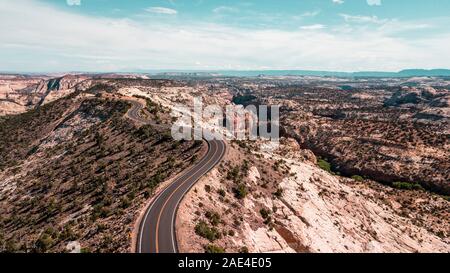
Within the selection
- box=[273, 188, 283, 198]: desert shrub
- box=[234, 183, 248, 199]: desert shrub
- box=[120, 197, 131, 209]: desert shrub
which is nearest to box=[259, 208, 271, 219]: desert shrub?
box=[234, 183, 248, 199]: desert shrub

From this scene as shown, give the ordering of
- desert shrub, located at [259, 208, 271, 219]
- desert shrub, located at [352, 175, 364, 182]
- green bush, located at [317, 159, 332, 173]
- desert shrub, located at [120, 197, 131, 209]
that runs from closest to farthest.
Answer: desert shrub, located at [120, 197, 131, 209] → desert shrub, located at [259, 208, 271, 219] → desert shrub, located at [352, 175, 364, 182] → green bush, located at [317, 159, 332, 173]

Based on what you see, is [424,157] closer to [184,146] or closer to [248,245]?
[184,146]

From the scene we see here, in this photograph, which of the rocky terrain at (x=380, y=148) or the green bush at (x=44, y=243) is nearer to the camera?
the green bush at (x=44, y=243)

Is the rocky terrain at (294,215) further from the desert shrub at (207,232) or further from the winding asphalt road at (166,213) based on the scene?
the winding asphalt road at (166,213)

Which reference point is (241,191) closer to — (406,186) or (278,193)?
(278,193)

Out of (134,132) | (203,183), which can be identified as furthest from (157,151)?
(203,183)

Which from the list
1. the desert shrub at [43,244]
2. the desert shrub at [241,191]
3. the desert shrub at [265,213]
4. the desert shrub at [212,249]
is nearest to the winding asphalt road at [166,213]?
the desert shrub at [212,249]

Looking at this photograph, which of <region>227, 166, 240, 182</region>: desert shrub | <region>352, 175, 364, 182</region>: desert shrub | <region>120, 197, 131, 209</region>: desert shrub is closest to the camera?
<region>120, 197, 131, 209</region>: desert shrub

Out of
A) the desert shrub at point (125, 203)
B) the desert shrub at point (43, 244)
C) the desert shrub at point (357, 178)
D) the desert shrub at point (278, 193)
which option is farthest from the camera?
the desert shrub at point (357, 178)

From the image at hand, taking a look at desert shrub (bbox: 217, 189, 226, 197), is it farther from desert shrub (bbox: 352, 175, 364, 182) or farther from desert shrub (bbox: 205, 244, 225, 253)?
desert shrub (bbox: 352, 175, 364, 182)

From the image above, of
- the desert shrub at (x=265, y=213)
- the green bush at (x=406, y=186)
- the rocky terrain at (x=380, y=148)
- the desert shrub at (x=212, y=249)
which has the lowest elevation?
the green bush at (x=406, y=186)
